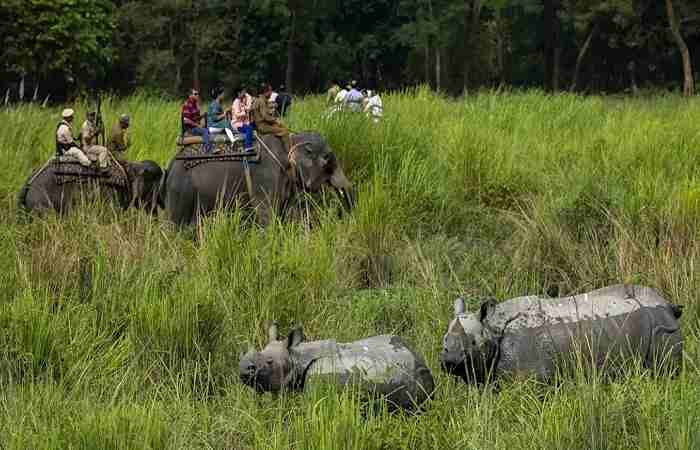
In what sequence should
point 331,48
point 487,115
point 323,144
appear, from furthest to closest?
point 331,48 < point 487,115 < point 323,144

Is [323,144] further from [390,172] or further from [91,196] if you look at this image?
[91,196]

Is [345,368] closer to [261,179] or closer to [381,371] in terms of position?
[381,371]

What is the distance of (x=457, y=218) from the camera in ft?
30.0

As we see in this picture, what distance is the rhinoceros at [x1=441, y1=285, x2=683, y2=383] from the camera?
502cm

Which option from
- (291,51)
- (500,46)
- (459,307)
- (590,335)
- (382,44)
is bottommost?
(500,46)

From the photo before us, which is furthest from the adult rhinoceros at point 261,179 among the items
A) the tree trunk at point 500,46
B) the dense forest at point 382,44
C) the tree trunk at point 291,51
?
the tree trunk at point 500,46

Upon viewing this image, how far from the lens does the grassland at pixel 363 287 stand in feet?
14.1

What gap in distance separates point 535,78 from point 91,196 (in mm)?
37009

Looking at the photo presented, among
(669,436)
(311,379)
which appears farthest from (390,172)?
(669,436)

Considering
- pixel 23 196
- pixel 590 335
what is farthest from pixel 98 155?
pixel 590 335

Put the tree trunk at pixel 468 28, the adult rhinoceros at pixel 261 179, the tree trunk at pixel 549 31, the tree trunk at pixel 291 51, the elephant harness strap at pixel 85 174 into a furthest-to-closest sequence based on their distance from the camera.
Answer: the tree trunk at pixel 549 31
the tree trunk at pixel 291 51
the tree trunk at pixel 468 28
the elephant harness strap at pixel 85 174
the adult rhinoceros at pixel 261 179

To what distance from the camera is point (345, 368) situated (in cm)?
478

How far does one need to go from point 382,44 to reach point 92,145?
31.4 metres

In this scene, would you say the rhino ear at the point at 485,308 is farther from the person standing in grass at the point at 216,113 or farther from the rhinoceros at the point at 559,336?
the person standing in grass at the point at 216,113
